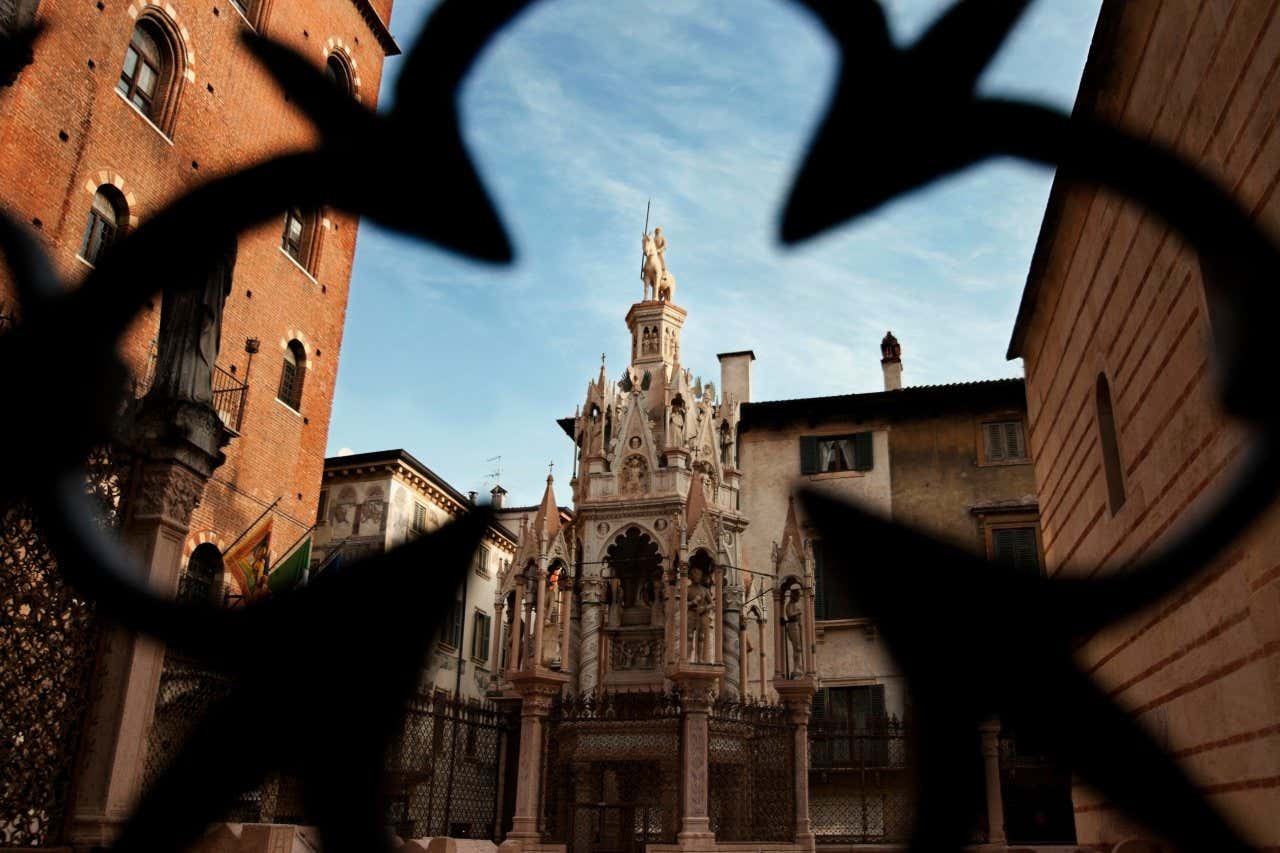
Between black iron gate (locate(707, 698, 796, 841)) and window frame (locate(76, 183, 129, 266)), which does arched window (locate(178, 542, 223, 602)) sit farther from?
black iron gate (locate(707, 698, 796, 841))

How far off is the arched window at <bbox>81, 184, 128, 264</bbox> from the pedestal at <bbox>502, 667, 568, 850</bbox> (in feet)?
44.9

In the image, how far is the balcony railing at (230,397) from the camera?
84.9 feet

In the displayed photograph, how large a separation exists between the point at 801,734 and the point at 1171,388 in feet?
42.2

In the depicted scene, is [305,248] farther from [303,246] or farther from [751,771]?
[751,771]

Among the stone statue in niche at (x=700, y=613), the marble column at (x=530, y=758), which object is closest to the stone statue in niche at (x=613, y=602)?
the stone statue in niche at (x=700, y=613)

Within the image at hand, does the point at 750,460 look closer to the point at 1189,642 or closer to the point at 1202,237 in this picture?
the point at 1189,642

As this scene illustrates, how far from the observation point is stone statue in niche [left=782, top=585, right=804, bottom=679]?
2164 cm

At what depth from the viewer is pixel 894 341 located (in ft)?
127

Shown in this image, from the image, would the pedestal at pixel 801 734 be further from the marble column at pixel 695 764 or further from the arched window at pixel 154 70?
the arched window at pixel 154 70

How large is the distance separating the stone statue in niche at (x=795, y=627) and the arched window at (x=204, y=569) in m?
14.3

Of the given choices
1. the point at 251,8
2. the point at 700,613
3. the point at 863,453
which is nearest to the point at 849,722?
the point at 863,453

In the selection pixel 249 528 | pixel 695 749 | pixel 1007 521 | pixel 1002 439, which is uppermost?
pixel 1002 439

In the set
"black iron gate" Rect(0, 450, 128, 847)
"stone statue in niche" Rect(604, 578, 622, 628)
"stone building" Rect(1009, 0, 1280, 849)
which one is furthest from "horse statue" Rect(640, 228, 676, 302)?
"black iron gate" Rect(0, 450, 128, 847)

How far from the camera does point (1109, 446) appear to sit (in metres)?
12.6
